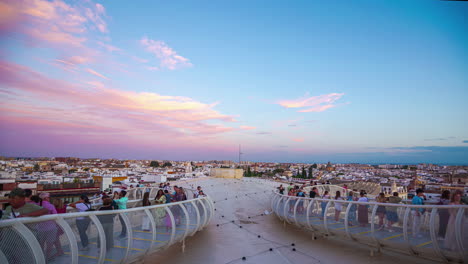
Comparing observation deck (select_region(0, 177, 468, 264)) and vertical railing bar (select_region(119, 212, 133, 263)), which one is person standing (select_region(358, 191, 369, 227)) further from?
vertical railing bar (select_region(119, 212, 133, 263))

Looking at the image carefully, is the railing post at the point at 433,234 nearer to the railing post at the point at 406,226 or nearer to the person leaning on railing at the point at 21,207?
the railing post at the point at 406,226

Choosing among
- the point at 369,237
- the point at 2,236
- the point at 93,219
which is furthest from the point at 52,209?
the point at 369,237

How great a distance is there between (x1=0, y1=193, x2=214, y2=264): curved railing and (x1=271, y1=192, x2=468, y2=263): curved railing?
16.2ft

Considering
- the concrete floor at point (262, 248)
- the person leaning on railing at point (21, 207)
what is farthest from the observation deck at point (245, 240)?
the person leaning on railing at point (21, 207)

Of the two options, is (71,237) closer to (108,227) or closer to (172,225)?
(108,227)

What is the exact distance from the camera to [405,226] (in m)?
6.71

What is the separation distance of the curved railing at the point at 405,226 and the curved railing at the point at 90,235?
495 cm

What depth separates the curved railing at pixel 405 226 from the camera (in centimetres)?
588

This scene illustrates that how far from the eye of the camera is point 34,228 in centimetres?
443

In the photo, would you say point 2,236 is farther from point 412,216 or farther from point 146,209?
point 412,216

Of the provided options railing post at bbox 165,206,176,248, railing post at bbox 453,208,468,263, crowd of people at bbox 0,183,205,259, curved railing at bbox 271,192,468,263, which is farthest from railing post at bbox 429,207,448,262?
crowd of people at bbox 0,183,205,259

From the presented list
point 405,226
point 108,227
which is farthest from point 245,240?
point 108,227

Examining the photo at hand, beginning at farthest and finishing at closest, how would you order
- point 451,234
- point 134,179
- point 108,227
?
point 134,179
point 451,234
point 108,227

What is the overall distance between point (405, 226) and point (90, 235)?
23.7ft
